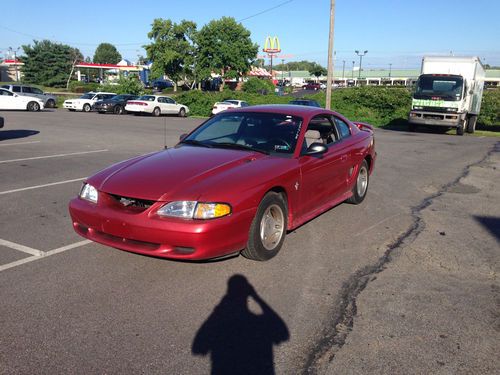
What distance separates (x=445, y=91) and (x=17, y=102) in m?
24.9

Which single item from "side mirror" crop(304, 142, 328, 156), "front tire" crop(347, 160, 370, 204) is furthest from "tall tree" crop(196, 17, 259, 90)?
"side mirror" crop(304, 142, 328, 156)

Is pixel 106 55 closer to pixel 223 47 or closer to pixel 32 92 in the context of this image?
pixel 223 47

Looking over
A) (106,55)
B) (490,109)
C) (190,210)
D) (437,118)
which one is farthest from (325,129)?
(106,55)

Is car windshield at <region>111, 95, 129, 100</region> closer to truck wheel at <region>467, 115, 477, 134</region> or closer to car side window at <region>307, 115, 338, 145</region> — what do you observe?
truck wheel at <region>467, 115, 477, 134</region>

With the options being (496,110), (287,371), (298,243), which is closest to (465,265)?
(298,243)

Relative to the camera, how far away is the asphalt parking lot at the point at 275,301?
301cm

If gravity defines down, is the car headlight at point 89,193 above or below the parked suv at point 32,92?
above

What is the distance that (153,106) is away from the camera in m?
30.7

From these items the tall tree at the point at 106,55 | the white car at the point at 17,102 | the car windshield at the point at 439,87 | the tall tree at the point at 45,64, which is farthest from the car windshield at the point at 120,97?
the tall tree at the point at 106,55

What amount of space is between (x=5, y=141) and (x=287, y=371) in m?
13.9

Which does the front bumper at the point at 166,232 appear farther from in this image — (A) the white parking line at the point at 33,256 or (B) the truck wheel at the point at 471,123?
(B) the truck wheel at the point at 471,123

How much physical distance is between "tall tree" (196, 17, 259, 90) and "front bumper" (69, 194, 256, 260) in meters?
62.5

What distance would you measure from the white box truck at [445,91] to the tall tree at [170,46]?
47538 millimetres

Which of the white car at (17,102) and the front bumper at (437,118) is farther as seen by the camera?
the white car at (17,102)
